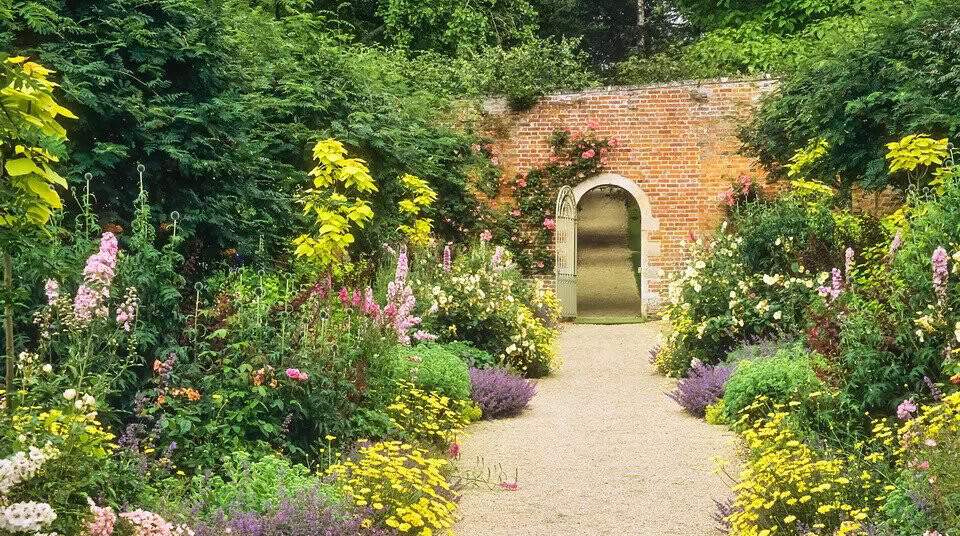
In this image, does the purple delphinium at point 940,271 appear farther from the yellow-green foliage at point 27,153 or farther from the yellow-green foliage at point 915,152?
the yellow-green foliage at point 27,153

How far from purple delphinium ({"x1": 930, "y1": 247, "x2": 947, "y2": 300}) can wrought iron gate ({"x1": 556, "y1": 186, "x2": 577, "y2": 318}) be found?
34.1ft

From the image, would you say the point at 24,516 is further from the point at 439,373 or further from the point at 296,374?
the point at 439,373

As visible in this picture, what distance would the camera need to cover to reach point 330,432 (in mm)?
6223

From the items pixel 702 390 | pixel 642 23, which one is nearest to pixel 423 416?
pixel 702 390

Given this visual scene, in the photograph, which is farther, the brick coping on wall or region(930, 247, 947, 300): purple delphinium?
the brick coping on wall

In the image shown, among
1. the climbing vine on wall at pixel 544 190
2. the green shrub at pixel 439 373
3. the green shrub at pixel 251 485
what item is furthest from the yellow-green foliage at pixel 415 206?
the green shrub at pixel 251 485

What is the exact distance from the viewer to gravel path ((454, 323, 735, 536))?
587 centimetres

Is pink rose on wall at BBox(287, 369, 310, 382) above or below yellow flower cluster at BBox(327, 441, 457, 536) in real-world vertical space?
above

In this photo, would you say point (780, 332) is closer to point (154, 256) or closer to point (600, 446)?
point (600, 446)

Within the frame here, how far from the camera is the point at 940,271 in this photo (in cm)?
568

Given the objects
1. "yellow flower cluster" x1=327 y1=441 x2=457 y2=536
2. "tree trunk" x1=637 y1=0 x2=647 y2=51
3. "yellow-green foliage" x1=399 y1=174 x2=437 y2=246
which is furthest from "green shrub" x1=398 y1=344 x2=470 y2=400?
"tree trunk" x1=637 y1=0 x2=647 y2=51

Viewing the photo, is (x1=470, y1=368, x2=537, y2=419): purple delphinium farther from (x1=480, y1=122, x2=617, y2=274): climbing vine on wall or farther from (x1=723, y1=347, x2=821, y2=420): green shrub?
(x1=480, y1=122, x2=617, y2=274): climbing vine on wall

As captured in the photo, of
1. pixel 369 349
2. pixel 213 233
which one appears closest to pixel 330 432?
pixel 369 349

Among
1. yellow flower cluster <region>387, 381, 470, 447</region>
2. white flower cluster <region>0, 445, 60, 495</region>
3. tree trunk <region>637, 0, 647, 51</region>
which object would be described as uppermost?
tree trunk <region>637, 0, 647, 51</region>
